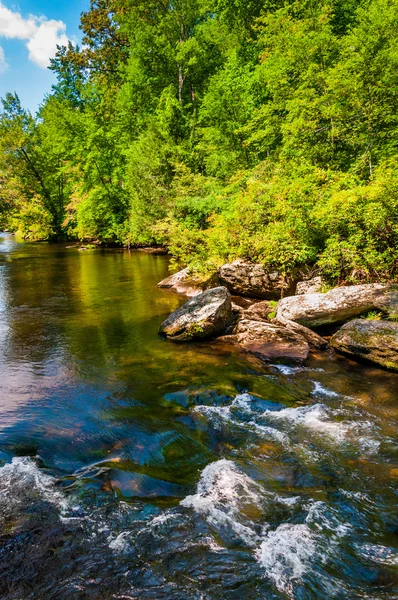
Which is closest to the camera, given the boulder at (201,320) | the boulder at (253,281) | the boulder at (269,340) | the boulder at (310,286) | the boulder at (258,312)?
the boulder at (269,340)

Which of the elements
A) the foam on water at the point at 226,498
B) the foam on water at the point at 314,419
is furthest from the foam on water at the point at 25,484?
the foam on water at the point at 314,419

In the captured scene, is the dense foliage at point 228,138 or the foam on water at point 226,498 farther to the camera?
the dense foliage at point 228,138

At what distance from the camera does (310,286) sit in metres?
9.84

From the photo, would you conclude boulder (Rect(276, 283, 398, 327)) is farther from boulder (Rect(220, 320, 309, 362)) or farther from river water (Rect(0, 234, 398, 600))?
river water (Rect(0, 234, 398, 600))

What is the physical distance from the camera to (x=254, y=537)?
3.28 metres

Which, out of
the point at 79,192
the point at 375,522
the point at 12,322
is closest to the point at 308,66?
the point at 12,322

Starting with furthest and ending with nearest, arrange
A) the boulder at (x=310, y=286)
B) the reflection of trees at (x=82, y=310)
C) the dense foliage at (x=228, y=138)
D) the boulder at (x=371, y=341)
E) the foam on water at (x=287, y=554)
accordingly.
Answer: the dense foliage at (x=228, y=138) < the boulder at (x=310, y=286) < the reflection of trees at (x=82, y=310) < the boulder at (x=371, y=341) < the foam on water at (x=287, y=554)

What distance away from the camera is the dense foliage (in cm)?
1023

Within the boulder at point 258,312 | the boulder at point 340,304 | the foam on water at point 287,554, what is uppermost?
the boulder at point 340,304

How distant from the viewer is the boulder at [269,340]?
7543 millimetres

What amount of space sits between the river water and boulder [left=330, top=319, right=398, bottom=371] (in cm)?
25

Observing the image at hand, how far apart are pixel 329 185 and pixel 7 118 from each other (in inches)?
1365

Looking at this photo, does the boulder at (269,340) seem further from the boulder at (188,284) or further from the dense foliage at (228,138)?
the boulder at (188,284)

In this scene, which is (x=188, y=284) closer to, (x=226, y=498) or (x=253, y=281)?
(x=253, y=281)
